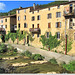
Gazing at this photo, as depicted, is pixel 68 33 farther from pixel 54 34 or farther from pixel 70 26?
pixel 54 34

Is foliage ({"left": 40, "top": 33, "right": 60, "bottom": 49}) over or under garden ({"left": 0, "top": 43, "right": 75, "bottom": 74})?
over

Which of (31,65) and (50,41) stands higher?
(50,41)

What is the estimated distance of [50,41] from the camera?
93.2 ft

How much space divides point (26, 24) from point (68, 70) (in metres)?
23.7

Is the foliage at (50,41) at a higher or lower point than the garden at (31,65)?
higher

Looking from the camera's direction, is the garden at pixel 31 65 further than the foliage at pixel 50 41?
No

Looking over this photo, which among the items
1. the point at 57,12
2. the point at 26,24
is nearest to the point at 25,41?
the point at 26,24

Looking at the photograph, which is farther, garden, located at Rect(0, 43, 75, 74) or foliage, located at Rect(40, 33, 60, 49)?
foliage, located at Rect(40, 33, 60, 49)

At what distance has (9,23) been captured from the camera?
138 ft

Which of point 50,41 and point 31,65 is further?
point 50,41

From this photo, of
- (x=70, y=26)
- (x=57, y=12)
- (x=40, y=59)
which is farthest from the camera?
(x=57, y=12)

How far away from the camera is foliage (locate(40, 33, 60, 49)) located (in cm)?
2729

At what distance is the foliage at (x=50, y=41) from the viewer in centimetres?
2729

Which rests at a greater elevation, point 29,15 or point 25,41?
point 29,15
